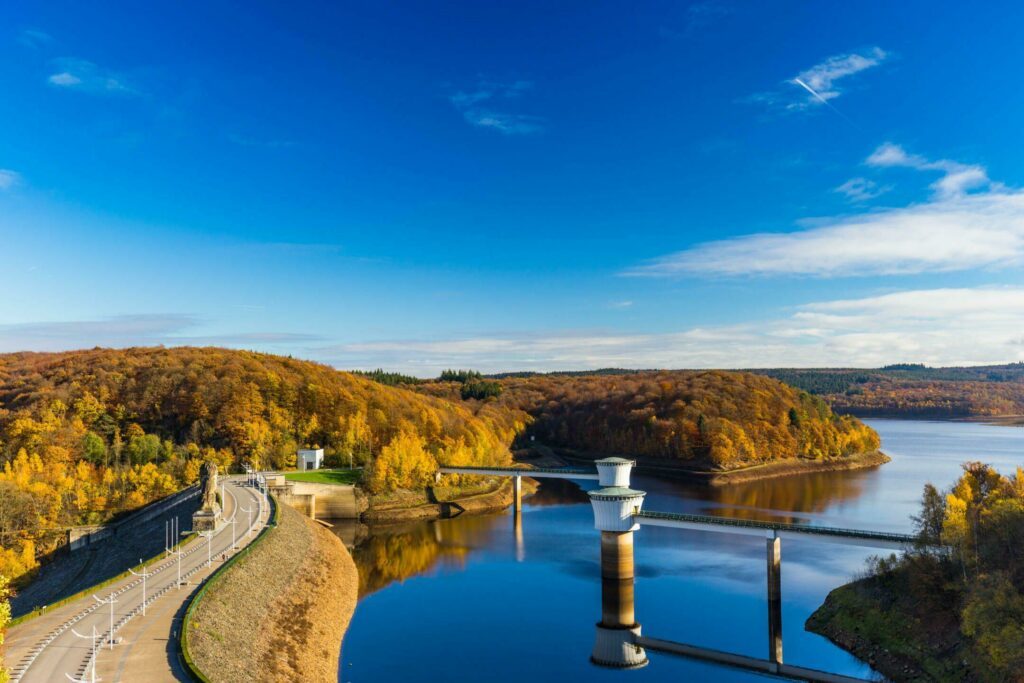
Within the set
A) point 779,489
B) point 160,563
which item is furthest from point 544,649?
point 779,489

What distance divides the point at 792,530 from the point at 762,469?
296 ft

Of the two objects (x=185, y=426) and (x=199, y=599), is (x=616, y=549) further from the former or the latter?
(x=185, y=426)

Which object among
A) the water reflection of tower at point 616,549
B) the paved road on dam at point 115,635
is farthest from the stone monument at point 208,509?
the water reflection of tower at point 616,549

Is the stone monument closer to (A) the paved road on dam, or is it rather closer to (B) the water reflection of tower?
(A) the paved road on dam

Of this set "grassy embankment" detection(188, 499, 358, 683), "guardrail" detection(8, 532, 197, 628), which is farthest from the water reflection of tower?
"guardrail" detection(8, 532, 197, 628)

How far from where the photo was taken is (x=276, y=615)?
4356 centimetres

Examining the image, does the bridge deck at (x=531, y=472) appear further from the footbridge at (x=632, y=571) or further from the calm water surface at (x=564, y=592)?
the footbridge at (x=632, y=571)

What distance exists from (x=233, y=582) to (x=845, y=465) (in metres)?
125

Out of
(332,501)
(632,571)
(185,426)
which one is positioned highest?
(185,426)

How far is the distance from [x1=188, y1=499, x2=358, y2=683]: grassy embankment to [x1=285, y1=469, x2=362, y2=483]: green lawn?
35.7m

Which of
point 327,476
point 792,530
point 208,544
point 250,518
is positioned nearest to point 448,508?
point 327,476

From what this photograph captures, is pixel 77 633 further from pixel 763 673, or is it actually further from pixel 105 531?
pixel 105 531

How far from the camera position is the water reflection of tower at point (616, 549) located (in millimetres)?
48500

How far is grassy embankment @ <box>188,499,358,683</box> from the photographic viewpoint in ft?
112
